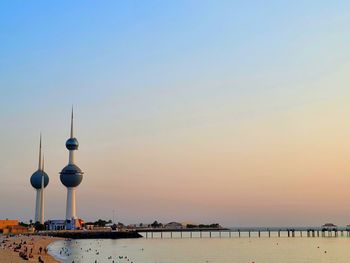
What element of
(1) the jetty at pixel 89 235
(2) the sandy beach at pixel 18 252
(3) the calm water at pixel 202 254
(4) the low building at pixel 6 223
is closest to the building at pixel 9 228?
(4) the low building at pixel 6 223

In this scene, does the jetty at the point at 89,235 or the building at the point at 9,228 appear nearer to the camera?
the building at the point at 9,228

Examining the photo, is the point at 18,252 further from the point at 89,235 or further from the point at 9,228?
the point at 89,235

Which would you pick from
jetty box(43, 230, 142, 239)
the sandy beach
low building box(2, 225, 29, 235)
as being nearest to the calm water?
the sandy beach

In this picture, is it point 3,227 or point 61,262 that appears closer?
point 61,262

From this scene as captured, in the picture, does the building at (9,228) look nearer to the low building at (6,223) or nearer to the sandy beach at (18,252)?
the low building at (6,223)

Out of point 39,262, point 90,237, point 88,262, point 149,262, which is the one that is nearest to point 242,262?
point 149,262

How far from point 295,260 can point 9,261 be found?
4145 centimetres

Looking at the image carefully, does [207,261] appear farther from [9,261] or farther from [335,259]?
[9,261]

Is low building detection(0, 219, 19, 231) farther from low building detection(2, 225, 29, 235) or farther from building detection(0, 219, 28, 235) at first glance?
low building detection(2, 225, 29, 235)

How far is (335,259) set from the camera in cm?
8000

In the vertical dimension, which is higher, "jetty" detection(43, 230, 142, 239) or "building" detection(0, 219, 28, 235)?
"building" detection(0, 219, 28, 235)

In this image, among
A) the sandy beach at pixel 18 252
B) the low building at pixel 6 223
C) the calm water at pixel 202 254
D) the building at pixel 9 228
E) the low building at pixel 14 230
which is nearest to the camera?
the sandy beach at pixel 18 252

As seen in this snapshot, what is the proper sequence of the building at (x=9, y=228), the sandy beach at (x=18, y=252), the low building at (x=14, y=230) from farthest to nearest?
1. the building at (x=9, y=228)
2. the low building at (x=14, y=230)
3. the sandy beach at (x=18, y=252)

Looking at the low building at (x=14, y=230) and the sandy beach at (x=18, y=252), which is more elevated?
the low building at (x=14, y=230)
